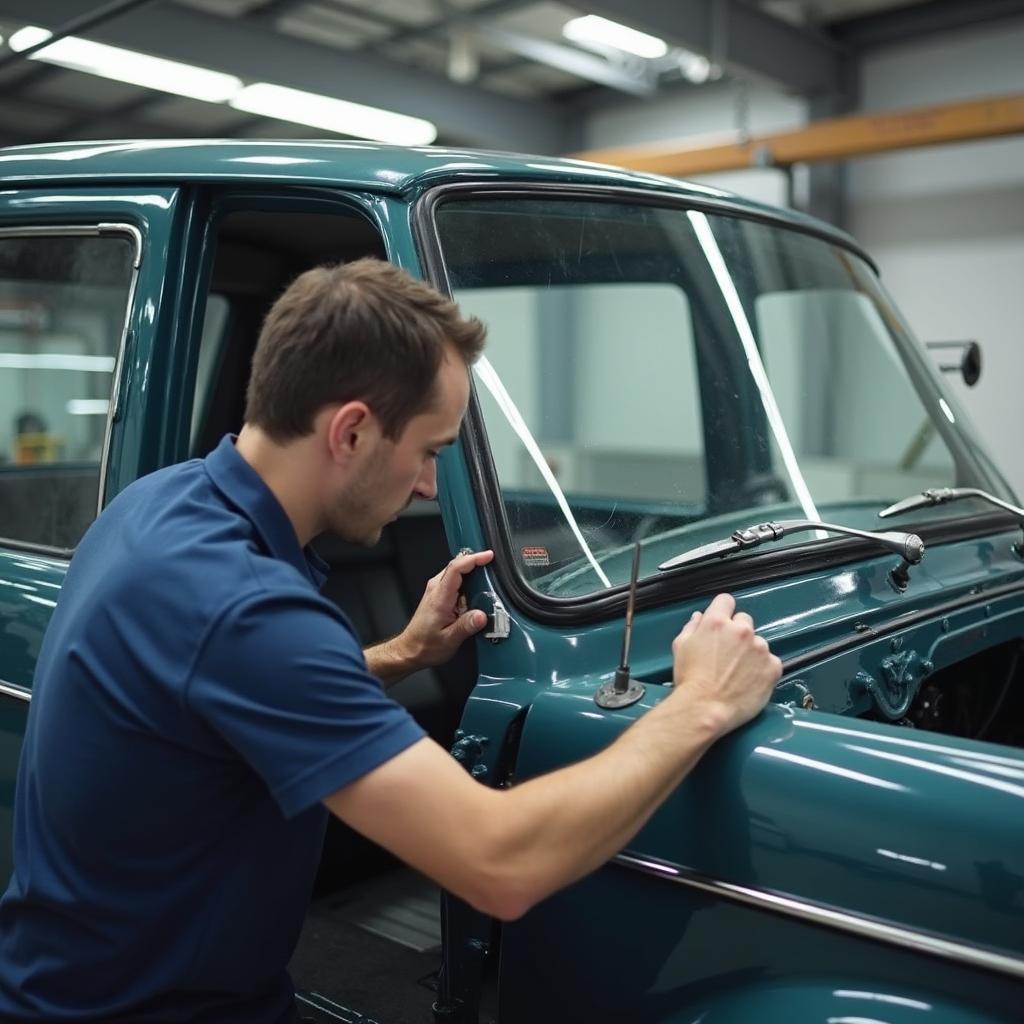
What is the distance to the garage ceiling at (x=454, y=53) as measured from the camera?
7.71 meters

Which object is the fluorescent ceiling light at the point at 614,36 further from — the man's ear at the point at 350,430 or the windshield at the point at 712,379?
the man's ear at the point at 350,430

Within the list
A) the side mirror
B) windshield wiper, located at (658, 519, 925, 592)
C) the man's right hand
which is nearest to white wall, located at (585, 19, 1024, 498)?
the side mirror

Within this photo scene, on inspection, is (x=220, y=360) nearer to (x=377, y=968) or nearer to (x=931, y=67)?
(x=377, y=968)

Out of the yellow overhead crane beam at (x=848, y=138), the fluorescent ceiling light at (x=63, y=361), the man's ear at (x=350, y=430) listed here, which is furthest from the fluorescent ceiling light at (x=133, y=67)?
the man's ear at (x=350, y=430)

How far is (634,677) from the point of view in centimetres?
170

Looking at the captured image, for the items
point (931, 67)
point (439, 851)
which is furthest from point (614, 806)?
point (931, 67)

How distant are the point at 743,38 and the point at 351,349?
25.8 feet

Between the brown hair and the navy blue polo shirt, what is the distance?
13cm

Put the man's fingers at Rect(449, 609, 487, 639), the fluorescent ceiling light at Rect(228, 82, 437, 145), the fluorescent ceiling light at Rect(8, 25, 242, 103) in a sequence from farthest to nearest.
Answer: the fluorescent ceiling light at Rect(228, 82, 437, 145), the fluorescent ceiling light at Rect(8, 25, 242, 103), the man's fingers at Rect(449, 609, 487, 639)

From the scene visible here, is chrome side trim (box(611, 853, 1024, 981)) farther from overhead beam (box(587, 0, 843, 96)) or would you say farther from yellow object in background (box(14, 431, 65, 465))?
yellow object in background (box(14, 431, 65, 465))

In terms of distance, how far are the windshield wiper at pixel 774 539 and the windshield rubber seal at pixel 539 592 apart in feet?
0.08

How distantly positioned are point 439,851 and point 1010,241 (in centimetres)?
822

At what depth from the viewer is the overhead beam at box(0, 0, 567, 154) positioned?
24.5ft

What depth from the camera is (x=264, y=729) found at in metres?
1.23
